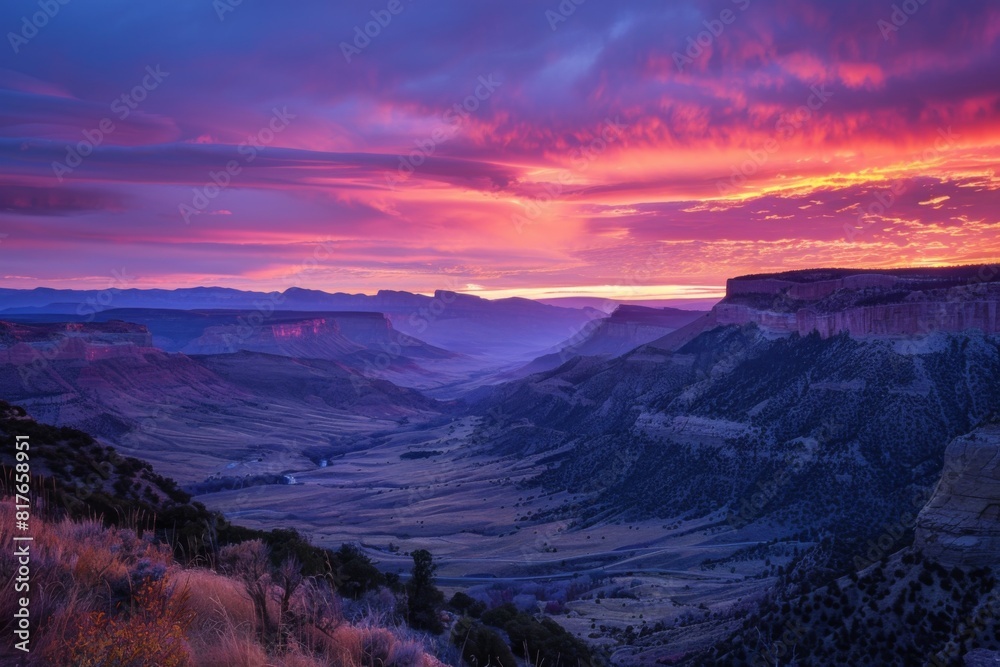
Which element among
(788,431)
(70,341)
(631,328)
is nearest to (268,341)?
(70,341)

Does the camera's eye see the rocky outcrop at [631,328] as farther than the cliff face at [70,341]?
Yes

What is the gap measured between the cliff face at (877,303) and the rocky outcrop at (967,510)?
29061 millimetres

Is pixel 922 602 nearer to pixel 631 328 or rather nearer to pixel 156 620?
pixel 156 620

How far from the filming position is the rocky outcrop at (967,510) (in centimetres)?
1659

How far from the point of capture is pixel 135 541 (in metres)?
8.52

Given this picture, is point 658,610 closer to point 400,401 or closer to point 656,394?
point 656,394

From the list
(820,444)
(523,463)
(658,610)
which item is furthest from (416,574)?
(523,463)

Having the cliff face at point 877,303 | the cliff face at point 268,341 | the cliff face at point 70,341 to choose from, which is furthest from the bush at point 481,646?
the cliff face at point 268,341

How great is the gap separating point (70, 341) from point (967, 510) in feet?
375

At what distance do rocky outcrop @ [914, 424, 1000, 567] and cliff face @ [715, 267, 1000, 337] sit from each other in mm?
29061

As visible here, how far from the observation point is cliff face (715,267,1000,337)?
42.1 meters

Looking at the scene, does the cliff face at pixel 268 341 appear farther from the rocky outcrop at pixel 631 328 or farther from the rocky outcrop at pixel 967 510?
the rocky outcrop at pixel 967 510

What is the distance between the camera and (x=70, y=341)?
330ft

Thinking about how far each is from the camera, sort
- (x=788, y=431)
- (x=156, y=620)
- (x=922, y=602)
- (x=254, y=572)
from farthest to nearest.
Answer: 1. (x=788, y=431)
2. (x=922, y=602)
3. (x=254, y=572)
4. (x=156, y=620)
